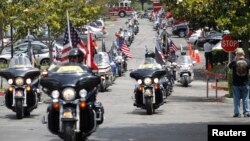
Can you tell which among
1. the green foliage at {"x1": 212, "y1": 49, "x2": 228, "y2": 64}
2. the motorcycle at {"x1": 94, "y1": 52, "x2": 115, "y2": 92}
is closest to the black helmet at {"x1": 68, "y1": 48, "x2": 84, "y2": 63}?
the motorcycle at {"x1": 94, "y1": 52, "x2": 115, "y2": 92}

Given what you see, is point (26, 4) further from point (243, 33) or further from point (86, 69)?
point (86, 69)

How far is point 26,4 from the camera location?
34.4 metres

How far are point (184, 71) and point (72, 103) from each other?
22359 mm

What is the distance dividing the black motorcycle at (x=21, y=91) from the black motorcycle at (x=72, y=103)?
554cm

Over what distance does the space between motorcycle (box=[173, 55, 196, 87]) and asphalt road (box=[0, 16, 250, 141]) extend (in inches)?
130

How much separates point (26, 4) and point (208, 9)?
11283 mm

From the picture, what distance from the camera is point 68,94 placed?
1412 cm

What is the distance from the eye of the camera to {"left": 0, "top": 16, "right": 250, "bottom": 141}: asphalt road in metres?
16.1

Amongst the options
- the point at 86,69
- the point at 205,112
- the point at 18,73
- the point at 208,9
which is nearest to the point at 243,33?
the point at 208,9

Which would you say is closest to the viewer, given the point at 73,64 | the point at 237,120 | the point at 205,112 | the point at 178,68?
the point at 73,64

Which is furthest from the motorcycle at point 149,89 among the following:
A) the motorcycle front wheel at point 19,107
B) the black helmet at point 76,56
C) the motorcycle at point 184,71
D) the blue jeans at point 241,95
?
the motorcycle at point 184,71

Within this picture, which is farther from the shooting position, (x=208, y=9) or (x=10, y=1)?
(x=10, y=1)

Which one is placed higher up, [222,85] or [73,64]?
[73,64]

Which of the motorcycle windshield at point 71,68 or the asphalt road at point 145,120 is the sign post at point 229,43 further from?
the motorcycle windshield at point 71,68
